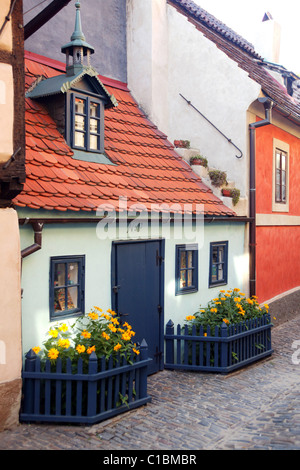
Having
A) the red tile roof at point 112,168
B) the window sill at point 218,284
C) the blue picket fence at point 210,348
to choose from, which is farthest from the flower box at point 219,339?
the red tile roof at point 112,168

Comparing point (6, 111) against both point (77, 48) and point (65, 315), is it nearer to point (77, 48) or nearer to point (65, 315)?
point (65, 315)

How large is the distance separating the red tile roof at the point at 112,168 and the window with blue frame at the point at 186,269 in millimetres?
802

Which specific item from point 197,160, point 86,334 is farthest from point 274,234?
point 86,334

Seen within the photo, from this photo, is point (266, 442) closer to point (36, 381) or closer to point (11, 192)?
point (36, 381)

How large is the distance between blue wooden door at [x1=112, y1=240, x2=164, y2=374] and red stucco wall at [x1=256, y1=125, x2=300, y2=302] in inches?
155

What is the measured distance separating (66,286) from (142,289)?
1.71 m

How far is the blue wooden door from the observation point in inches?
305

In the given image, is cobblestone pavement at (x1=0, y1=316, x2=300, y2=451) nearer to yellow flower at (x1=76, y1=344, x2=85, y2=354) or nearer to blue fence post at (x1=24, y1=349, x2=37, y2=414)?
blue fence post at (x1=24, y1=349, x2=37, y2=414)

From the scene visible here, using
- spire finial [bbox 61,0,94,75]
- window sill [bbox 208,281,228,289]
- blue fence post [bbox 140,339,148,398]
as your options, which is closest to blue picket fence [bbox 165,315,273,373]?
window sill [bbox 208,281,228,289]

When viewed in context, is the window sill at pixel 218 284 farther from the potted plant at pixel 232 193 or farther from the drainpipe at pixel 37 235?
the drainpipe at pixel 37 235

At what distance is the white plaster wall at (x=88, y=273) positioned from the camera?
20.8 feet

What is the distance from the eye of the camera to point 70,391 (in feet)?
19.9

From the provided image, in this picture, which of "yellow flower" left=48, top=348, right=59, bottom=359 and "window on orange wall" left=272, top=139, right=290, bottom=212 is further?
"window on orange wall" left=272, top=139, right=290, bottom=212
